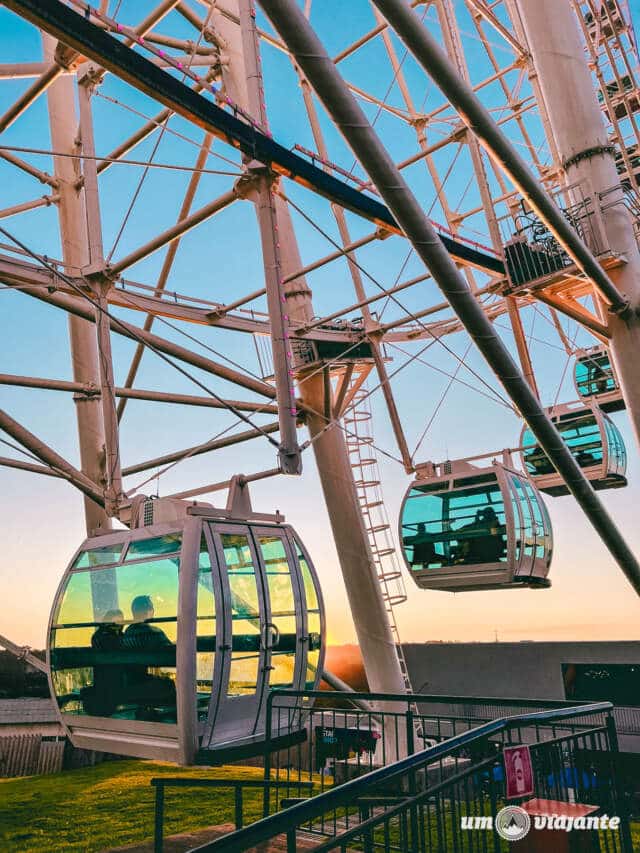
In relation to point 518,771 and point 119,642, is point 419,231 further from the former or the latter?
point 119,642

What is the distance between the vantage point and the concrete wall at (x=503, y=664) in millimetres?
36406

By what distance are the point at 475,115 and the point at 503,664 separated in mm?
36412

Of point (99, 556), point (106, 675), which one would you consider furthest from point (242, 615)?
point (99, 556)

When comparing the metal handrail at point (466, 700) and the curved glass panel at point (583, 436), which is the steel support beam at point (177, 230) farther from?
the curved glass panel at point (583, 436)

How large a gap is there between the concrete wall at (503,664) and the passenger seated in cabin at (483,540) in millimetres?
23631

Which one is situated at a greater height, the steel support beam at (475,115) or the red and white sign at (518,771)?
the steel support beam at (475,115)

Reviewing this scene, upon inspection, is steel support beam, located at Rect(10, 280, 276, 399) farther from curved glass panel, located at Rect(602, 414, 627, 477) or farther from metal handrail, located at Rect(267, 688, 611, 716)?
curved glass panel, located at Rect(602, 414, 627, 477)

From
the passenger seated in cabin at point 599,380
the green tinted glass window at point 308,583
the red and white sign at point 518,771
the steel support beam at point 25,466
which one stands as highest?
the passenger seated in cabin at point 599,380

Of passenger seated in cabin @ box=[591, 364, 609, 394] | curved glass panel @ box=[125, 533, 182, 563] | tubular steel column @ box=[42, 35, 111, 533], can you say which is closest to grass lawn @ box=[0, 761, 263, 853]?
curved glass panel @ box=[125, 533, 182, 563]

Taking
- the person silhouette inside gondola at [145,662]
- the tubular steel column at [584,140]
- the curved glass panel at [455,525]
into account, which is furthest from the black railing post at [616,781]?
the curved glass panel at [455,525]

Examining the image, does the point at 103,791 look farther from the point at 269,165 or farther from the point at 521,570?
the point at 269,165

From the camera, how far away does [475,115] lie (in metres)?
7.67

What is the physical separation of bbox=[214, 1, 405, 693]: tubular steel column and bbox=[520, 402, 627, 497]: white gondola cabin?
6.15m

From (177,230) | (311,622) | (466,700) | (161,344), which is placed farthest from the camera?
(161,344)
